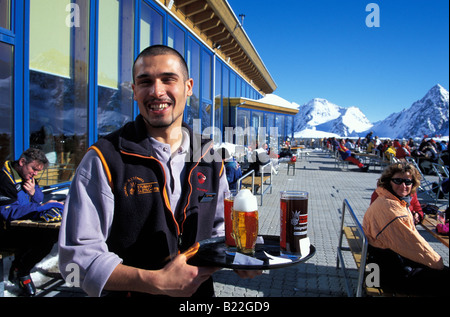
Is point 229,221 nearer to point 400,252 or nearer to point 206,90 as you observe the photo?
point 400,252

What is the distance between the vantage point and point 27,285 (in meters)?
3.62

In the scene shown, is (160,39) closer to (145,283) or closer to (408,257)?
(408,257)

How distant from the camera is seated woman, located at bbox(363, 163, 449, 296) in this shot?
2.90m

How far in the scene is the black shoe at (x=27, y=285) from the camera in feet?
11.8

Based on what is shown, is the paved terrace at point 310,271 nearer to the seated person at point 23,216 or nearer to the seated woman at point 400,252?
the seated person at point 23,216

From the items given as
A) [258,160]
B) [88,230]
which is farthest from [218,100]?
[88,230]

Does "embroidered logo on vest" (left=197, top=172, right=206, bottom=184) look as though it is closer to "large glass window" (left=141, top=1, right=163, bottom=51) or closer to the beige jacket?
the beige jacket

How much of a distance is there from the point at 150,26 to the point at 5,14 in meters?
3.82

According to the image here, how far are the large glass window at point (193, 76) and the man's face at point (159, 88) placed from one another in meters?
7.80

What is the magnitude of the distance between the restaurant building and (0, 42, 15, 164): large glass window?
11 mm

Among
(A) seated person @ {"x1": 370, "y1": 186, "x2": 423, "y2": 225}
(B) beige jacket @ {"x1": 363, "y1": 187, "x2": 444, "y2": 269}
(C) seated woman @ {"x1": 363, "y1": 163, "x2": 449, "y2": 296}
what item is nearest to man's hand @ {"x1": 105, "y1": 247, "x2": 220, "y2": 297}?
(C) seated woman @ {"x1": 363, "y1": 163, "x2": 449, "y2": 296}

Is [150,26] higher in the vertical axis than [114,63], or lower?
higher

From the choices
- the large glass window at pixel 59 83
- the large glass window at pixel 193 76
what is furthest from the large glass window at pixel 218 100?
the large glass window at pixel 59 83

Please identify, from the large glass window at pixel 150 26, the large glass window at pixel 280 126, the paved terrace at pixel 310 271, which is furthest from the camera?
the large glass window at pixel 280 126
